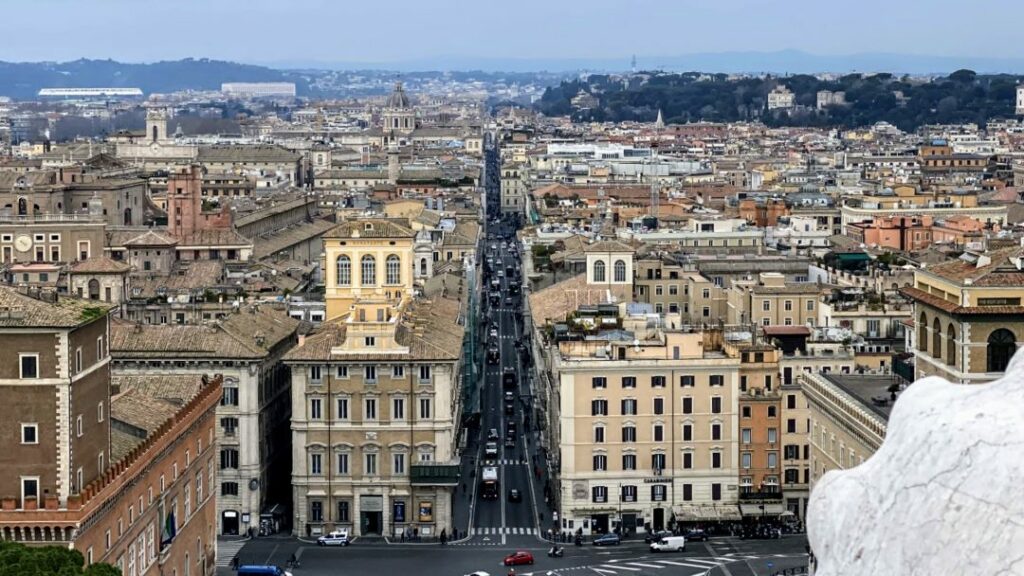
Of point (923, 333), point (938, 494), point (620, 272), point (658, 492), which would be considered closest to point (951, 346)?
point (923, 333)

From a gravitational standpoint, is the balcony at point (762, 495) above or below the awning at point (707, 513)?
above

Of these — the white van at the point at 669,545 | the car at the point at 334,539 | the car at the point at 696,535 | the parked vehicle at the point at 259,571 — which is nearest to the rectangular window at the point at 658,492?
the car at the point at 696,535

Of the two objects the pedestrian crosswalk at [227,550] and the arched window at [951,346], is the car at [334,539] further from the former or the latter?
the arched window at [951,346]

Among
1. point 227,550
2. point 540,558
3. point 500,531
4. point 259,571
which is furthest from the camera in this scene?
point 500,531

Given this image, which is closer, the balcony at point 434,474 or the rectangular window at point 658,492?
the balcony at point 434,474

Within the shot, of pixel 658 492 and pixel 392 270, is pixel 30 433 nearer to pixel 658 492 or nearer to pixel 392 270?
pixel 658 492

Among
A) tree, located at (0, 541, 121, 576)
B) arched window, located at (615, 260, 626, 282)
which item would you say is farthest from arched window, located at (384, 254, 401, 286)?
tree, located at (0, 541, 121, 576)

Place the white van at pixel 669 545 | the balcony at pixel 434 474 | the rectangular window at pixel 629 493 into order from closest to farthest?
the white van at pixel 669 545, the balcony at pixel 434 474, the rectangular window at pixel 629 493

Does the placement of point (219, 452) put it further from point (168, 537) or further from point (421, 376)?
point (168, 537)
